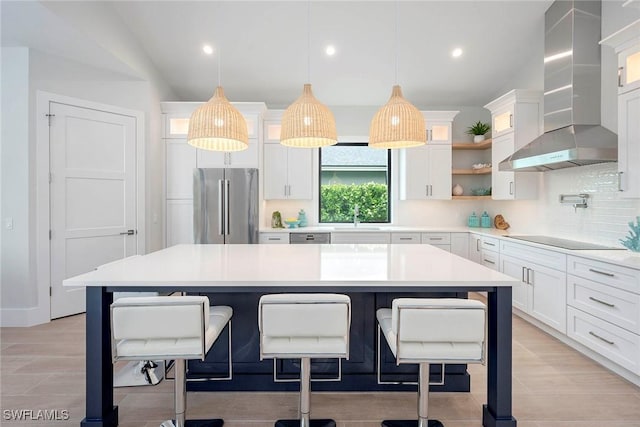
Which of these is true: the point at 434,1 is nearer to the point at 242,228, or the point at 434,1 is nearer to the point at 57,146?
the point at 242,228

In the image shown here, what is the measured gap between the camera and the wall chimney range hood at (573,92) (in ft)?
10.3

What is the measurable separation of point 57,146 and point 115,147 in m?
0.58

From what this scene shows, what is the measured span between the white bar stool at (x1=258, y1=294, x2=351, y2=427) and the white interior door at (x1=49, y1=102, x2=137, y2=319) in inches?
132

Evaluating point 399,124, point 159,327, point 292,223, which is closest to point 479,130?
point 292,223

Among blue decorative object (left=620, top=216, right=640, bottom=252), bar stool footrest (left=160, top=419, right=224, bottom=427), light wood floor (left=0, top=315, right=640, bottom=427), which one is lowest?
light wood floor (left=0, top=315, right=640, bottom=427)

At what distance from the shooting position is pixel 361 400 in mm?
2234

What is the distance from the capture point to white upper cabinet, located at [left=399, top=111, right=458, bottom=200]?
5062 millimetres

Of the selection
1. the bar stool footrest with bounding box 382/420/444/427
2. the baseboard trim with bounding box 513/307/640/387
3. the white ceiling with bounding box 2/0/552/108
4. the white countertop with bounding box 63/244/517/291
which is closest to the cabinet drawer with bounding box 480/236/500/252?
the baseboard trim with bounding box 513/307/640/387

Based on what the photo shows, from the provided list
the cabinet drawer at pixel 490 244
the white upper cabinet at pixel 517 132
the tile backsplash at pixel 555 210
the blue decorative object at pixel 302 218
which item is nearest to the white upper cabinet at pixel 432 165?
the tile backsplash at pixel 555 210

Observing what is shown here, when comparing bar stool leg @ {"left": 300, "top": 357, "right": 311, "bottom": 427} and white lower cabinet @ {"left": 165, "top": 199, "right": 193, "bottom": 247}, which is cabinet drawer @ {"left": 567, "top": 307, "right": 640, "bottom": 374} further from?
white lower cabinet @ {"left": 165, "top": 199, "right": 193, "bottom": 247}

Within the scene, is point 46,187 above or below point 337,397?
above

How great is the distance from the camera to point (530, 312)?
140 inches

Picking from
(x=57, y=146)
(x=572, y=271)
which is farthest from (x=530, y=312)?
(x=57, y=146)

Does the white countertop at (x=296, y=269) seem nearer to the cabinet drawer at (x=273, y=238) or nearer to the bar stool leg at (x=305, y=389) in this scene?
the bar stool leg at (x=305, y=389)
